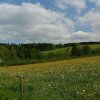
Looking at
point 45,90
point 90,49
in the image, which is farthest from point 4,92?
point 90,49

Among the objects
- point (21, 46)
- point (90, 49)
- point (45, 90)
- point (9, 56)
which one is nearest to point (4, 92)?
point (45, 90)

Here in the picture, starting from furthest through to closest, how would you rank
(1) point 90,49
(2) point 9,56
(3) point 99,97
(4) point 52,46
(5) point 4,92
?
(4) point 52,46 → (2) point 9,56 → (1) point 90,49 → (5) point 4,92 → (3) point 99,97

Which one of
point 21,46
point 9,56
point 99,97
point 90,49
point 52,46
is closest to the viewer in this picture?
point 99,97

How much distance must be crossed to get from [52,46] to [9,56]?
17.1 m

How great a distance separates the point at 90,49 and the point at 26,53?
3181 cm

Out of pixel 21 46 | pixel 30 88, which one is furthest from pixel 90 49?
pixel 30 88

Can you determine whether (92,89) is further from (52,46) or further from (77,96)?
(52,46)

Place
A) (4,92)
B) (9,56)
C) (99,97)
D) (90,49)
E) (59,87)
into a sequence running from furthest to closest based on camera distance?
(9,56), (90,49), (59,87), (4,92), (99,97)

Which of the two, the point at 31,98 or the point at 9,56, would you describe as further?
the point at 9,56

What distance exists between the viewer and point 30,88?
17766 millimetres

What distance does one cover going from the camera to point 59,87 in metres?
17.5

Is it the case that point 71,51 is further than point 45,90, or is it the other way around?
point 71,51

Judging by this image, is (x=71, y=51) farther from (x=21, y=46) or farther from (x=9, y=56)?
(x=21, y=46)

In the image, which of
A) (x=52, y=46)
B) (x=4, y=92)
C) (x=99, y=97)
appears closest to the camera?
(x=99, y=97)
